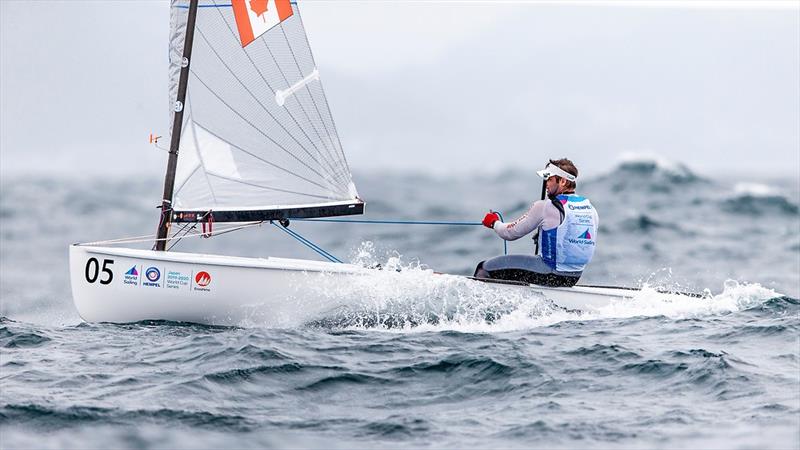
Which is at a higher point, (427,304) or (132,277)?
(132,277)

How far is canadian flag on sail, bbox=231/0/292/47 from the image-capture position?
344 inches

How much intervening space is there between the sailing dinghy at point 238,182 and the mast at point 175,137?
0.01 meters

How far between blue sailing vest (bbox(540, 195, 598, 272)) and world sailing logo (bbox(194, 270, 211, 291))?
2632mm

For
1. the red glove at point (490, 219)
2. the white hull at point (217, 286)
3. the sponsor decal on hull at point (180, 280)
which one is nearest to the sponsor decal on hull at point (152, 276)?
the white hull at point (217, 286)

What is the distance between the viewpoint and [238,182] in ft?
29.2

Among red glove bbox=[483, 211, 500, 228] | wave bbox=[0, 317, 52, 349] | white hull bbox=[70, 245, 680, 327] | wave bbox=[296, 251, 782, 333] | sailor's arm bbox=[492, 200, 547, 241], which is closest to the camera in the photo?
wave bbox=[0, 317, 52, 349]

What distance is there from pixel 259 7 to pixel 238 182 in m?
1.42

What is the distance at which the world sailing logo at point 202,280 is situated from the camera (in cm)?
833

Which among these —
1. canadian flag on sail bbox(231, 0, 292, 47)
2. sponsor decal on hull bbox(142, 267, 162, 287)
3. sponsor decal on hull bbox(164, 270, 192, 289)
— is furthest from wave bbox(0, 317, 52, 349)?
canadian flag on sail bbox(231, 0, 292, 47)

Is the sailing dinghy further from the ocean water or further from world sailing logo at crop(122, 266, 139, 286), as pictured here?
the ocean water

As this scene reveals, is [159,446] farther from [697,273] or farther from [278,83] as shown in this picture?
[697,273]

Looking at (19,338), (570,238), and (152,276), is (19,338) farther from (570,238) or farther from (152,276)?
(570,238)

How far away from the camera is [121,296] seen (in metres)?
8.38

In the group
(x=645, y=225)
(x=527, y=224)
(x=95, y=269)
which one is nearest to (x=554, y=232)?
(x=527, y=224)
